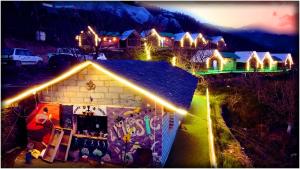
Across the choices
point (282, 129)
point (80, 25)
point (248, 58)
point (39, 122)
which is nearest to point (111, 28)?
point (80, 25)

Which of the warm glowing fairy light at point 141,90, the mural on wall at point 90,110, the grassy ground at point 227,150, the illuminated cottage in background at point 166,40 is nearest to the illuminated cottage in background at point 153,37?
the illuminated cottage in background at point 166,40

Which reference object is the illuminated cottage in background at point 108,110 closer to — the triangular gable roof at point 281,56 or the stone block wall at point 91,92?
the stone block wall at point 91,92

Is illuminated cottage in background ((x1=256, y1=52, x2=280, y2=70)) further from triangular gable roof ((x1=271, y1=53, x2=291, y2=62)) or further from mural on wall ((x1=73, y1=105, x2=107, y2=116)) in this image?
mural on wall ((x1=73, y1=105, x2=107, y2=116))

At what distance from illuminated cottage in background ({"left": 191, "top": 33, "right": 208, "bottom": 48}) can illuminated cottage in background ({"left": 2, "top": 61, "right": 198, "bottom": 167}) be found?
48.7 meters

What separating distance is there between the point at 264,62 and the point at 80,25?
1495 inches

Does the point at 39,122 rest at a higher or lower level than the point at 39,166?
higher

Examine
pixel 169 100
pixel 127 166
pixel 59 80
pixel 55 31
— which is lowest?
pixel 127 166

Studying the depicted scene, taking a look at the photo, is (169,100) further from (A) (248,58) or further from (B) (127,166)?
(A) (248,58)

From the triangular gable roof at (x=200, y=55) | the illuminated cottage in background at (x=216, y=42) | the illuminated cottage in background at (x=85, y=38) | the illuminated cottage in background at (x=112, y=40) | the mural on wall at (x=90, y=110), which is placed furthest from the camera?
the illuminated cottage in background at (x=216, y=42)

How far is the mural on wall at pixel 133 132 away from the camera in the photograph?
36.2ft

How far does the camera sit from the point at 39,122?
12.4 metres

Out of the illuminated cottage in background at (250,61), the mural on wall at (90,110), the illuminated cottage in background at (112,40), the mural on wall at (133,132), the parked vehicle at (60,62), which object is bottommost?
the mural on wall at (133,132)

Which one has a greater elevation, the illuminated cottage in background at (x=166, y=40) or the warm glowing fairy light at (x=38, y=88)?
the illuminated cottage in background at (x=166, y=40)

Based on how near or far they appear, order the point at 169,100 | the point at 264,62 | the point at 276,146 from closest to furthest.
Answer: the point at 169,100 → the point at 276,146 → the point at 264,62
